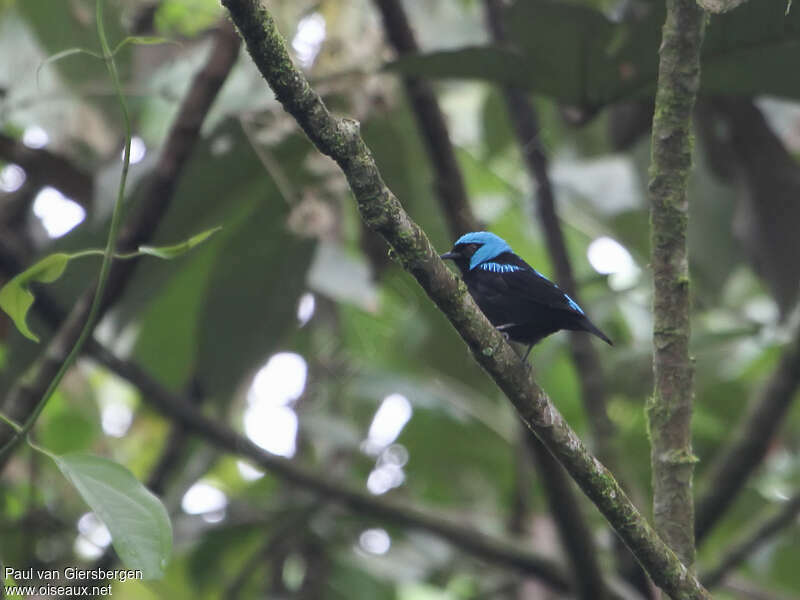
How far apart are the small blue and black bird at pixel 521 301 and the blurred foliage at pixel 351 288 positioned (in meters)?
0.58

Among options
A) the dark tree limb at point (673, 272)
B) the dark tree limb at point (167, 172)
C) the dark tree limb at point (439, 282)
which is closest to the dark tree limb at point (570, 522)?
the dark tree limb at point (673, 272)

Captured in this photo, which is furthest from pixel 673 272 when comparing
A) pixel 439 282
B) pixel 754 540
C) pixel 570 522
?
pixel 754 540

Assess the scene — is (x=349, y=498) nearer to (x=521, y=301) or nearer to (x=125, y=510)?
(x=521, y=301)

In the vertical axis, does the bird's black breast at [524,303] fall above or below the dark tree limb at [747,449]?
below

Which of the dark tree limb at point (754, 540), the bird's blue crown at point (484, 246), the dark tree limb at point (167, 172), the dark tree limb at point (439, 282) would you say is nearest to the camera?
the dark tree limb at point (439, 282)

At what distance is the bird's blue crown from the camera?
3.60m

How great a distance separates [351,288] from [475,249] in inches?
22.3

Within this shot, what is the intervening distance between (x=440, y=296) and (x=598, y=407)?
2.16 metres

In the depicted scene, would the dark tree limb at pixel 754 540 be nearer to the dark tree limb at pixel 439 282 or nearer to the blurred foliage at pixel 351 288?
the blurred foliage at pixel 351 288

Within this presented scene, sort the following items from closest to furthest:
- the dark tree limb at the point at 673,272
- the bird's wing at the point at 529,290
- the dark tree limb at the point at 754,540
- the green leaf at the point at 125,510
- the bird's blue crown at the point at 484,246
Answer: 1. the green leaf at the point at 125,510
2. the dark tree limb at the point at 673,272
3. the bird's wing at the point at 529,290
4. the bird's blue crown at the point at 484,246
5. the dark tree limb at the point at 754,540

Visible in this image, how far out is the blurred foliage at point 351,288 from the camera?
11.8 feet

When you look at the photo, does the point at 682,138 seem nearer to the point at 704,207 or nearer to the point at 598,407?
the point at 598,407

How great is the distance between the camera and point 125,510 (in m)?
2.02

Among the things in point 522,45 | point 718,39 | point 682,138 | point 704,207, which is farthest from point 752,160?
point 682,138
